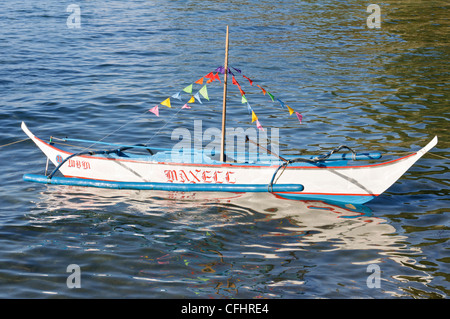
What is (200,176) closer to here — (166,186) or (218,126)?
(166,186)

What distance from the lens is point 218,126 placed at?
19.5m

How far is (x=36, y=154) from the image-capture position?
56.1 feet

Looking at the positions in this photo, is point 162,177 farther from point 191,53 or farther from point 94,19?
point 94,19

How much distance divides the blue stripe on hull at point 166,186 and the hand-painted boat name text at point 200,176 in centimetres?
26

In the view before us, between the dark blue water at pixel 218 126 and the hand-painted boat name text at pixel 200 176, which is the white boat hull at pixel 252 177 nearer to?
the hand-painted boat name text at pixel 200 176

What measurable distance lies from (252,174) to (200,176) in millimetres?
1293

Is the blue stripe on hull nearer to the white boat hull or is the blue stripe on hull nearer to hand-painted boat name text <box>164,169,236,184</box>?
the white boat hull

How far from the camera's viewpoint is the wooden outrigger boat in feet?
42.8

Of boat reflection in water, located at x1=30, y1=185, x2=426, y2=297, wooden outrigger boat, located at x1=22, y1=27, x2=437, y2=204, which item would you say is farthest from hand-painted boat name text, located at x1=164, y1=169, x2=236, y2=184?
boat reflection in water, located at x1=30, y1=185, x2=426, y2=297

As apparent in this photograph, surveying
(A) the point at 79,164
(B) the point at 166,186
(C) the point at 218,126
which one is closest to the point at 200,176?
(B) the point at 166,186

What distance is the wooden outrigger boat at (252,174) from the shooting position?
13.0 m

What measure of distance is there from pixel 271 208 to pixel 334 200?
1.59 meters

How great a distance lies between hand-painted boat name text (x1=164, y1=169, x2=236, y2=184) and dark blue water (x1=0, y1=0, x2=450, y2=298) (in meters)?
0.61

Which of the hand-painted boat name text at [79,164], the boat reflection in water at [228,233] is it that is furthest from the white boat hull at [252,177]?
the boat reflection in water at [228,233]
